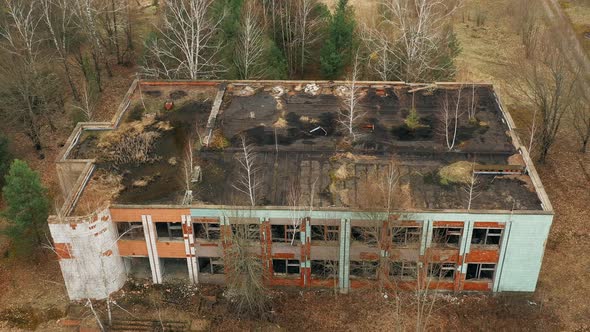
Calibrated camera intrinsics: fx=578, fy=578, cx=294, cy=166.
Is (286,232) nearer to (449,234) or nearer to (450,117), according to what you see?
(449,234)

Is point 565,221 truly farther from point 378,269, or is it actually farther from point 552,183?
point 378,269

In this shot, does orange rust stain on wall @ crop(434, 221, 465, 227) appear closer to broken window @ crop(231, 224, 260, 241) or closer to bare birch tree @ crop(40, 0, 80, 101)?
broken window @ crop(231, 224, 260, 241)

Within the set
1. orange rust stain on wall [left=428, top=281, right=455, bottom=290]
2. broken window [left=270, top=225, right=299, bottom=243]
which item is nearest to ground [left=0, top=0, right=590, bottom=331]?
orange rust stain on wall [left=428, top=281, right=455, bottom=290]

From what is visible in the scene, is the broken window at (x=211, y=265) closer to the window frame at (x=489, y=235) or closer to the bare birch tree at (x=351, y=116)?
the bare birch tree at (x=351, y=116)

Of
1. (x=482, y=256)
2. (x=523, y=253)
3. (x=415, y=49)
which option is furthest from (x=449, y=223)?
(x=415, y=49)

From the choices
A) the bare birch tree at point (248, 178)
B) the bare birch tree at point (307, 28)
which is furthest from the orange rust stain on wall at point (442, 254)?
the bare birch tree at point (307, 28)

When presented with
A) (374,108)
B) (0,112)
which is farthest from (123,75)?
(374,108)

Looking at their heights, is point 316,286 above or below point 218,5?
below
